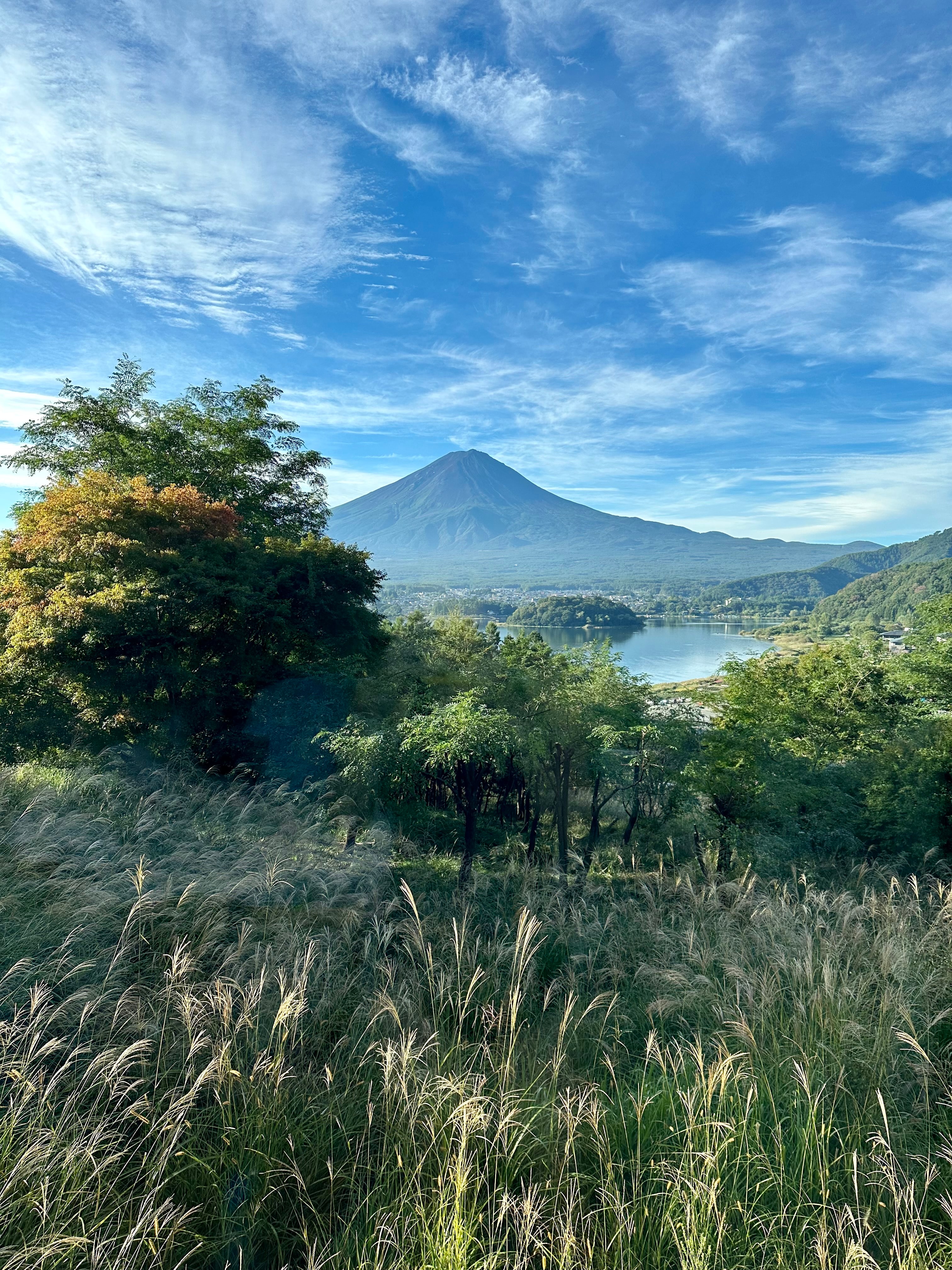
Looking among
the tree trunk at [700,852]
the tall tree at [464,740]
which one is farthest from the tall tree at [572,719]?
the tree trunk at [700,852]

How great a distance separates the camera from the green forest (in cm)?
154

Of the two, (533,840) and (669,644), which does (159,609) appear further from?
(669,644)

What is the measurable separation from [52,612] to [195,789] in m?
2.89

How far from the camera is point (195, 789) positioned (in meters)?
5.78

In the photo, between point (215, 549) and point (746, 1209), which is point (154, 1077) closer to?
point (746, 1209)

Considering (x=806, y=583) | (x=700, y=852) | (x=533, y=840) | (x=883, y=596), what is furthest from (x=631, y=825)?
(x=806, y=583)

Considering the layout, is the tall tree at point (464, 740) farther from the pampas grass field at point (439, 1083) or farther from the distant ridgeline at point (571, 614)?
the distant ridgeline at point (571, 614)

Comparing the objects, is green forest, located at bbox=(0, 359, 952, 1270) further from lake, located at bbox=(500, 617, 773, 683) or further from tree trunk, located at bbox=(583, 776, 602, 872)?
lake, located at bbox=(500, 617, 773, 683)

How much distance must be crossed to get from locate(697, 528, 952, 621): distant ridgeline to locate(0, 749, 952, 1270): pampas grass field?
114 metres

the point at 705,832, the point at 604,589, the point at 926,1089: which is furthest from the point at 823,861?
the point at 604,589

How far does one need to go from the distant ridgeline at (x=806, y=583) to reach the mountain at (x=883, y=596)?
2259cm

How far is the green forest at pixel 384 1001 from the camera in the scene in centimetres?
154

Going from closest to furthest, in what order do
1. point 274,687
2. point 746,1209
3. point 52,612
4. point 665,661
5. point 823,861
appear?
point 746,1209
point 52,612
point 823,861
point 274,687
point 665,661

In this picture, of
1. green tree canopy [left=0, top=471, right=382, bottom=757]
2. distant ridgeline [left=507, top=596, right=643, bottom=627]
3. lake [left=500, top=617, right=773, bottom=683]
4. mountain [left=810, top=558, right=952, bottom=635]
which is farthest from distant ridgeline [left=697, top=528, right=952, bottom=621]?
green tree canopy [left=0, top=471, right=382, bottom=757]
